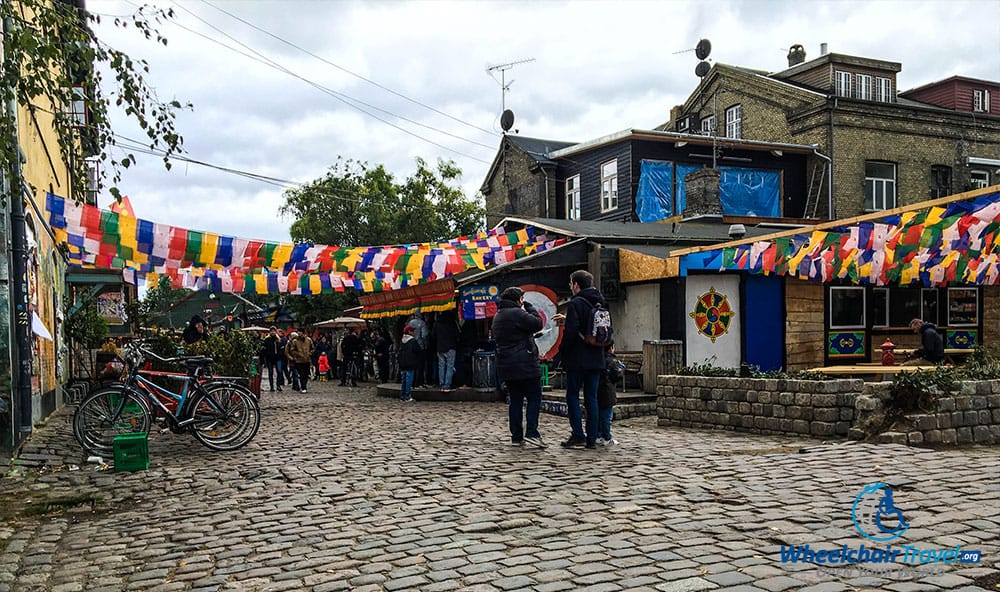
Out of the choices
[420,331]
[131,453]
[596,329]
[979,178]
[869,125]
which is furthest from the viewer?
[979,178]

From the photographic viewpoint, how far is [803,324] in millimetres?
16969

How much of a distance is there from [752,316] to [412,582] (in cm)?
1302

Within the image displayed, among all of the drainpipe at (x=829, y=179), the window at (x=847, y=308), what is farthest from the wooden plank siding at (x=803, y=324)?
the drainpipe at (x=829, y=179)

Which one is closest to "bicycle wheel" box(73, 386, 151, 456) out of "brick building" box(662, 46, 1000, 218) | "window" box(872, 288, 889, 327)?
"window" box(872, 288, 889, 327)

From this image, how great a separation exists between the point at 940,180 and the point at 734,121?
8001 millimetres

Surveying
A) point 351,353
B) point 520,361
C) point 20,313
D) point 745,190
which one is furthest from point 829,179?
point 20,313

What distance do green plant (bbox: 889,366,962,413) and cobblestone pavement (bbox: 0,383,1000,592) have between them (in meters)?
0.73

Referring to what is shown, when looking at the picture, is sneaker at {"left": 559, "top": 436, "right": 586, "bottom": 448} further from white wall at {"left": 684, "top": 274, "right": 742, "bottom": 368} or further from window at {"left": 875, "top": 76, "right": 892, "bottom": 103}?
window at {"left": 875, "top": 76, "right": 892, "bottom": 103}

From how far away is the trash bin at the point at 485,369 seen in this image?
1759cm

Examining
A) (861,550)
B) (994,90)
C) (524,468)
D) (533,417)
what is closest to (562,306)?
(533,417)

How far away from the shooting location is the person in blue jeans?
1770 cm

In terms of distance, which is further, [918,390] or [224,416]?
[224,416]

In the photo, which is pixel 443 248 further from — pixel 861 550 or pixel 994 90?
pixel 994 90

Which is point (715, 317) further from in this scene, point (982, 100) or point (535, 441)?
point (982, 100)
